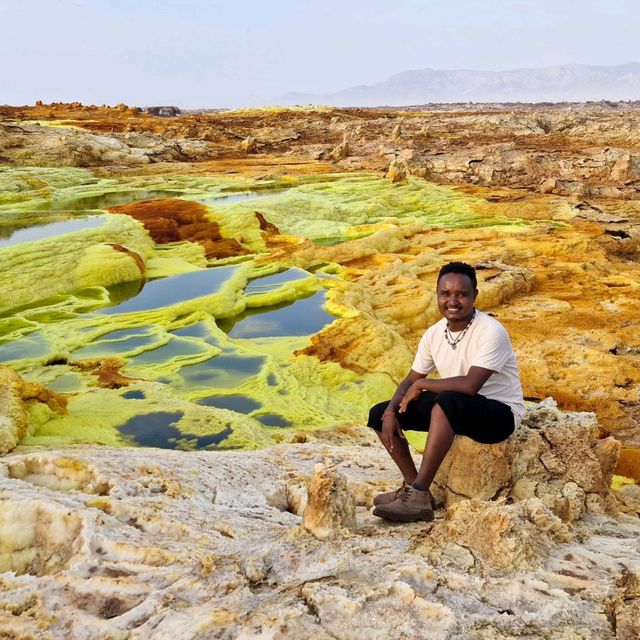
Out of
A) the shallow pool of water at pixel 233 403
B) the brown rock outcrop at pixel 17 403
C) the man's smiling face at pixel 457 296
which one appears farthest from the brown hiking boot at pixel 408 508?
the shallow pool of water at pixel 233 403

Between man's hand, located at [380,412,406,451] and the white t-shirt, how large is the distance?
32 centimetres

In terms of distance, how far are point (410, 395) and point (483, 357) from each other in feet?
1.40

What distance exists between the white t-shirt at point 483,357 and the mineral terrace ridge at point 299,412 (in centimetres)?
38

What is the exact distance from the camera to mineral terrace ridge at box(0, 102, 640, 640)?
2.21 meters

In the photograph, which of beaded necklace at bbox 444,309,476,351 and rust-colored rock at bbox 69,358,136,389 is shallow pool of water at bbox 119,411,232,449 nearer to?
rust-colored rock at bbox 69,358,136,389

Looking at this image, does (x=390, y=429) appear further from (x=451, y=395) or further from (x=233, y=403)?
(x=233, y=403)

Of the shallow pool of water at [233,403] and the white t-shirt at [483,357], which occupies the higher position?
the white t-shirt at [483,357]

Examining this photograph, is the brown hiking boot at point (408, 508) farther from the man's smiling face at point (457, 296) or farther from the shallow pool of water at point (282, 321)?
the shallow pool of water at point (282, 321)

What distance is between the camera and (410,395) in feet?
10.7

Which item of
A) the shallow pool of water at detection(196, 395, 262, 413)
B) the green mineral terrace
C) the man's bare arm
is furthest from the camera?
the shallow pool of water at detection(196, 395, 262, 413)

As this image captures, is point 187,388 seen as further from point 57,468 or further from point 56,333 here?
point 57,468

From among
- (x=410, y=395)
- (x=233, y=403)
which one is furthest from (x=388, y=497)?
(x=233, y=403)

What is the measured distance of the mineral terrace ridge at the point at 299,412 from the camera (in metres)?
2.21

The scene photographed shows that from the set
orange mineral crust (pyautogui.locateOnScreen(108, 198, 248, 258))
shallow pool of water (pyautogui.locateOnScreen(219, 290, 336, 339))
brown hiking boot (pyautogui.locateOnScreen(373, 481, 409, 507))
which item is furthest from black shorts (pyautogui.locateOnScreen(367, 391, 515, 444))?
orange mineral crust (pyautogui.locateOnScreen(108, 198, 248, 258))
